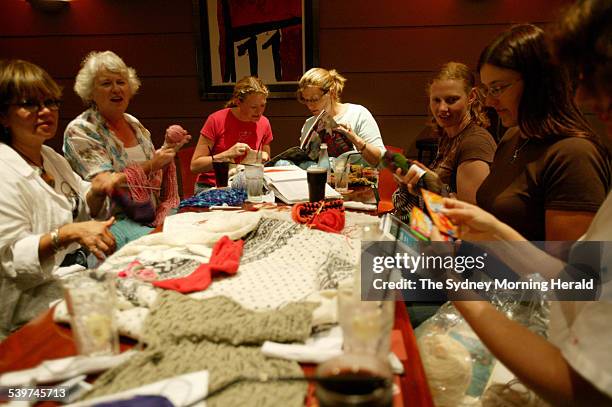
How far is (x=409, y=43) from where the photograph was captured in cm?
418

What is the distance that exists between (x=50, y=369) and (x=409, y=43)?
4170 millimetres

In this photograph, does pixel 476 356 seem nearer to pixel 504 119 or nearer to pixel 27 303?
pixel 504 119

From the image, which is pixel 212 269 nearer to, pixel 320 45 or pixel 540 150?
pixel 540 150

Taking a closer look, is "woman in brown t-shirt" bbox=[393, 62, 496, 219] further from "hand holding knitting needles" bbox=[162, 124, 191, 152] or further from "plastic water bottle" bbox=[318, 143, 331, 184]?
"hand holding knitting needles" bbox=[162, 124, 191, 152]

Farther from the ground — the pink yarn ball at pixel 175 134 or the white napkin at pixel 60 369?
the pink yarn ball at pixel 175 134

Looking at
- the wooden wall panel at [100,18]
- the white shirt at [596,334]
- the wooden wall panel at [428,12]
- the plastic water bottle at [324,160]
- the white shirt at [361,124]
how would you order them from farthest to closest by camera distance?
the wooden wall panel at [100,18] < the wooden wall panel at [428,12] < the white shirt at [361,124] < the plastic water bottle at [324,160] < the white shirt at [596,334]

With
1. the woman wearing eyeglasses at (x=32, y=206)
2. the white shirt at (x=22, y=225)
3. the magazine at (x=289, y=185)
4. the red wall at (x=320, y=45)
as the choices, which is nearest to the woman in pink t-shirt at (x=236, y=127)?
the magazine at (x=289, y=185)

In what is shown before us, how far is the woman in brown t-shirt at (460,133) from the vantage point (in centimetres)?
197

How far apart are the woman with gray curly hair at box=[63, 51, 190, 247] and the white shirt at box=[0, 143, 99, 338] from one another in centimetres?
51

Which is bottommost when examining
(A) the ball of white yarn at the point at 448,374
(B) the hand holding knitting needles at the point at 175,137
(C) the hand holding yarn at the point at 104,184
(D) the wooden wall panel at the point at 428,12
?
(A) the ball of white yarn at the point at 448,374

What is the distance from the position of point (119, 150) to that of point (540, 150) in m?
2.27

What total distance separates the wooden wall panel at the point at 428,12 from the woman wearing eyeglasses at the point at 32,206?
307 cm

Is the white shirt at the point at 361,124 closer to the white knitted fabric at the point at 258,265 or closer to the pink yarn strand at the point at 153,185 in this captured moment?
the pink yarn strand at the point at 153,185

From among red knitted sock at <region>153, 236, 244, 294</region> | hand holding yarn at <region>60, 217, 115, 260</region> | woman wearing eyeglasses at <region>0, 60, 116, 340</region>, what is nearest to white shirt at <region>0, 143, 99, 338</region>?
woman wearing eyeglasses at <region>0, 60, 116, 340</region>
